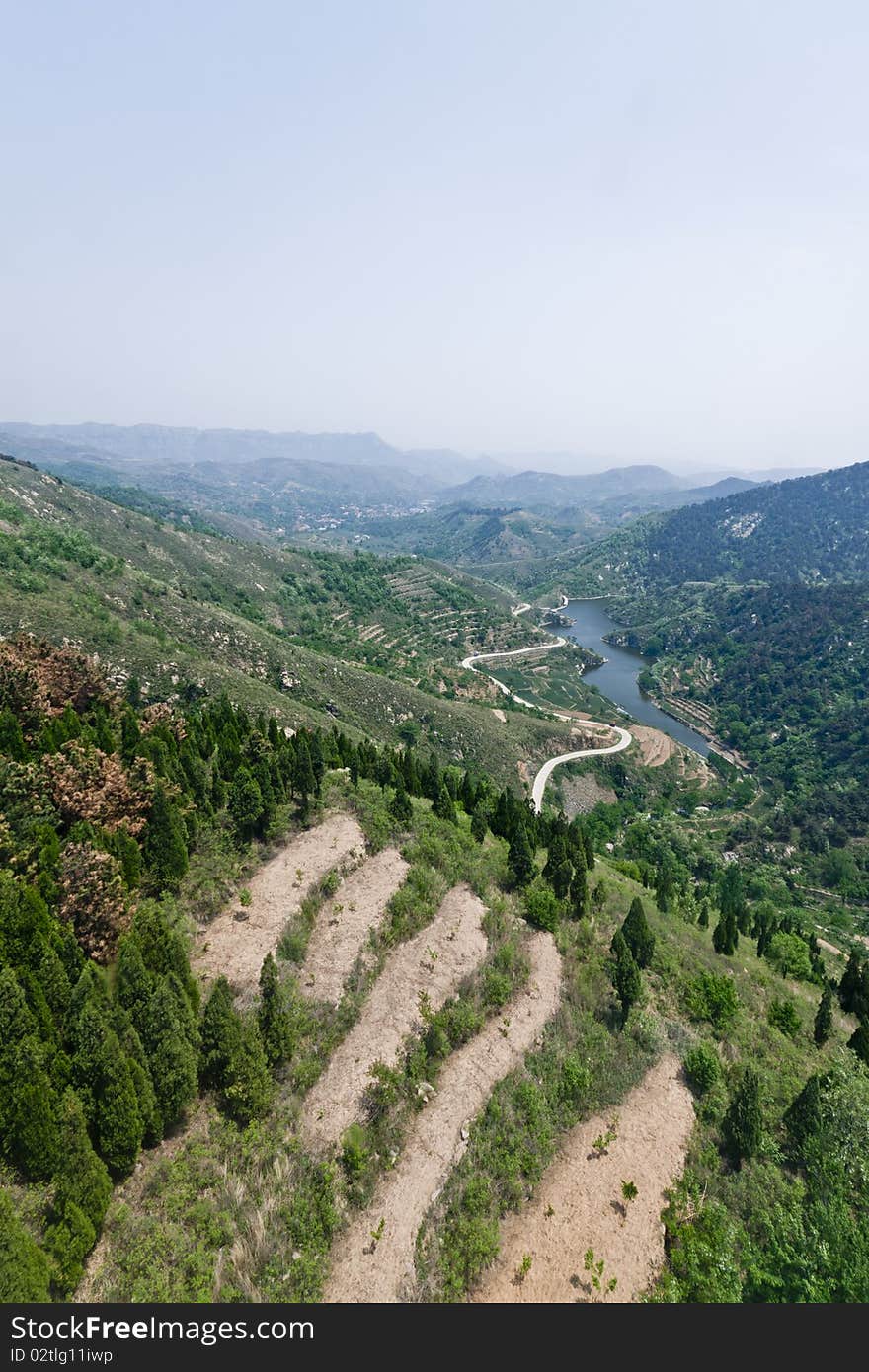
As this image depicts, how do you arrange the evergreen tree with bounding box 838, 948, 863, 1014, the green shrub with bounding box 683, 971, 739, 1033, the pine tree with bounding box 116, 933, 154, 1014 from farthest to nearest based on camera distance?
the evergreen tree with bounding box 838, 948, 863, 1014
the green shrub with bounding box 683, 971, 739, 1033
the pine tree with bounding box 116, 933, 154, 1014

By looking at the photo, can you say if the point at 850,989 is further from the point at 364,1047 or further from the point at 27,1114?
the point at 27,1114

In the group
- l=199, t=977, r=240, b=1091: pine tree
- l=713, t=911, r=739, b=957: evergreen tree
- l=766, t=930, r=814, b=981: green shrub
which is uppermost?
l=199, t=977, r=240, b=1091: pine tree

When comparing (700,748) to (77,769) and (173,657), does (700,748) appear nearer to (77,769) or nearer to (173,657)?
(173,657)

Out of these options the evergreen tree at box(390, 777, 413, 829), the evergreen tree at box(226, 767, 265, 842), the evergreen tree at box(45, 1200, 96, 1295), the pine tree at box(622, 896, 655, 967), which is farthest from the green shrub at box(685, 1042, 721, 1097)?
the evergreen tree at box(226, 767, 265, 842)

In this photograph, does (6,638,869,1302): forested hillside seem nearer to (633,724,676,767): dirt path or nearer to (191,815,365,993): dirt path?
(191,815,365,993): dirt path

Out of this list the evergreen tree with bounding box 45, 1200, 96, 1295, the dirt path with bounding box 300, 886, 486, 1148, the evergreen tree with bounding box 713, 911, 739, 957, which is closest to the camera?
the evergreen tree with bounding box 45, 1200, 96, 1295

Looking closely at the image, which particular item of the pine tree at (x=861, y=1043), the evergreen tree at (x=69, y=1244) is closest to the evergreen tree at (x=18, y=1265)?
the evergreen tree at (x=69, y=1244)

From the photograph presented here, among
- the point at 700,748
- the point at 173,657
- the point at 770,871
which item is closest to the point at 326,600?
the point at 173,657
